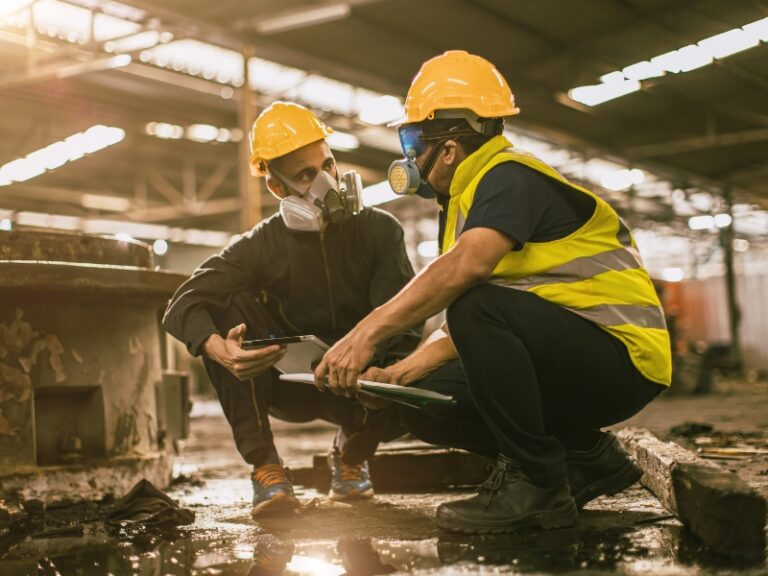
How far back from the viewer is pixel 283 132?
3207 millimetres

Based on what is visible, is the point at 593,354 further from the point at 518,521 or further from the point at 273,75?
the point at 273,75

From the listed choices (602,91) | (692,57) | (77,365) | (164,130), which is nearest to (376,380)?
(77,365)

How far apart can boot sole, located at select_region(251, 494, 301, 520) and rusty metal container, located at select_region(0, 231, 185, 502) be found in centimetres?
85

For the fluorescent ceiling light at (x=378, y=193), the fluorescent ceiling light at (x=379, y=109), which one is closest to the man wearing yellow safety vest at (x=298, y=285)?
the fluorescent ceiling light at (x=379, y=109)

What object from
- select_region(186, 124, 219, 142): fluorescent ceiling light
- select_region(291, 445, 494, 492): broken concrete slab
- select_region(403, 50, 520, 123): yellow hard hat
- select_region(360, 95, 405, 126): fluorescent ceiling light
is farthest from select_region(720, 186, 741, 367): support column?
select_region(403, 50, 520, 123): yellow hard hat

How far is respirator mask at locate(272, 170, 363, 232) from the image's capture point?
3.04 metres

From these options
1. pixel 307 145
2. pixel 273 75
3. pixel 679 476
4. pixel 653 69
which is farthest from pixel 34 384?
pixel 653 69

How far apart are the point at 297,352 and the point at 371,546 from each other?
74 centimetres

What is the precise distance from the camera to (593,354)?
7.50ft

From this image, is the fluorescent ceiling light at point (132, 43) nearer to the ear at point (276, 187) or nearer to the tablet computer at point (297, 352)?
the ear at point (276, 187)

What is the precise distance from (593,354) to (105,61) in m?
7.23

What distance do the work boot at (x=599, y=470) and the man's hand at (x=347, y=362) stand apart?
713mm

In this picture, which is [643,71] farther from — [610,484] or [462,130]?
[610,484]

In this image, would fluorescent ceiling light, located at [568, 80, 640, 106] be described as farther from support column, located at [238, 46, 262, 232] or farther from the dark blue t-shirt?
the dark blue t-shirt
